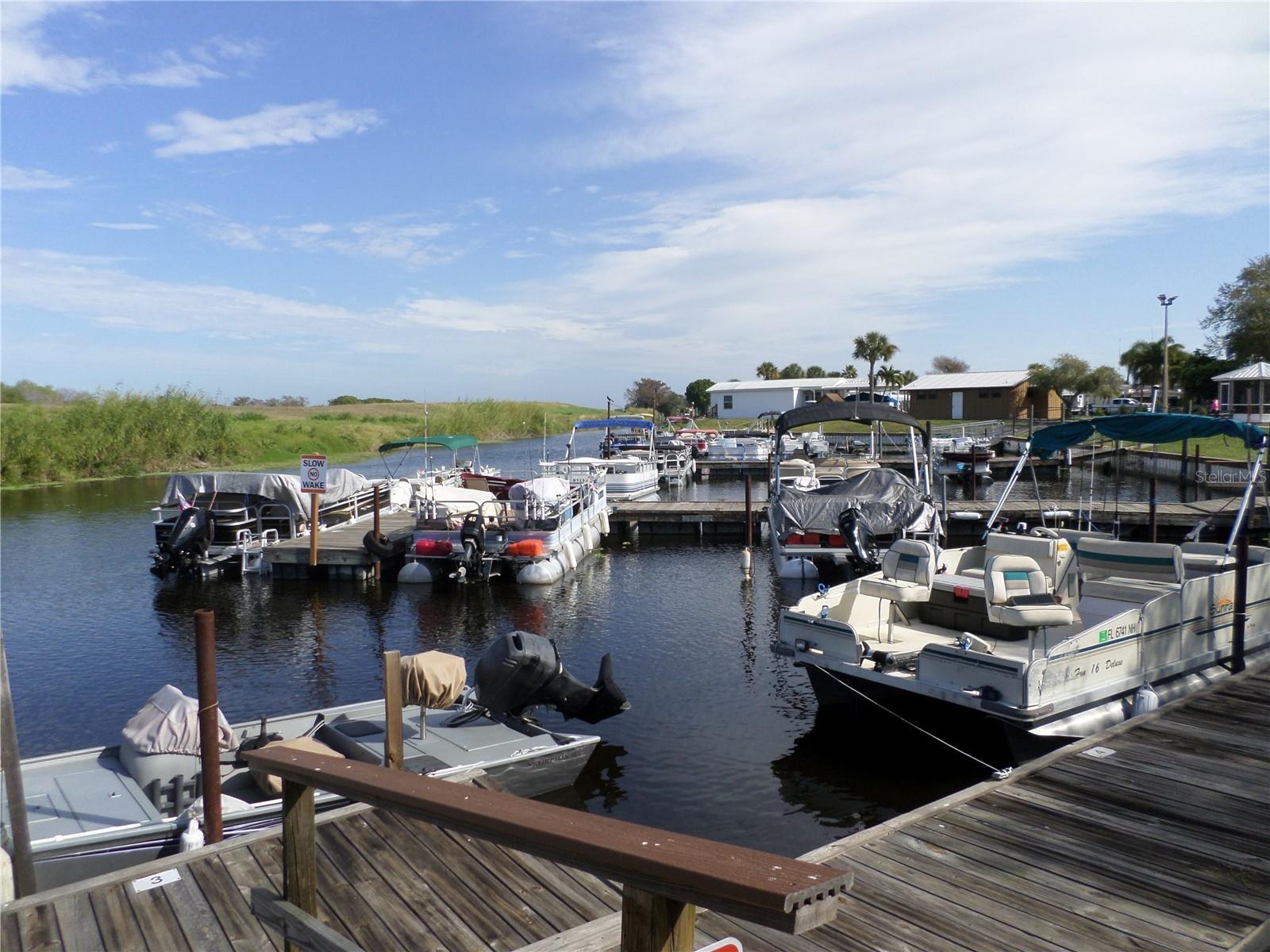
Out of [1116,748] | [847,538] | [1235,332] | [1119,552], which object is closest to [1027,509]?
[847,538]

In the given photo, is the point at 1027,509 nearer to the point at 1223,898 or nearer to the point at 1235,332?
the point at 1223,898

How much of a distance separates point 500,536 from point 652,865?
20.8 m

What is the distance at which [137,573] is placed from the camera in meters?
23.9

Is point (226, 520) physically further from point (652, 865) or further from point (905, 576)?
point (652, 865)

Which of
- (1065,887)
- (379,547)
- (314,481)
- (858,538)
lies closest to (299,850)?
(1065,887)

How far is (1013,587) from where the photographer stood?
1080cm

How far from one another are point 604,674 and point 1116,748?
17.4 feet

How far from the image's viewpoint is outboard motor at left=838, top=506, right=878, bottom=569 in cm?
2005

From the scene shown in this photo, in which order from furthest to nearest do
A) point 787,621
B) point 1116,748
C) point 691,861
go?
point 787,621
point 1116,748
point 691,861

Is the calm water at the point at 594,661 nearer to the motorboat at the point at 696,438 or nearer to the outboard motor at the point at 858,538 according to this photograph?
the outboard motor at the point at 858,538

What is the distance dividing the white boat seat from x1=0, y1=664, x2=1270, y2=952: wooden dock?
416 cm

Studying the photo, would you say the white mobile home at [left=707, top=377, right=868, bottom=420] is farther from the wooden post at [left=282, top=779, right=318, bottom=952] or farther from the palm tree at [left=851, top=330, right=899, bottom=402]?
the wooden post at [left=282, top=779, right=318, bottom=952]

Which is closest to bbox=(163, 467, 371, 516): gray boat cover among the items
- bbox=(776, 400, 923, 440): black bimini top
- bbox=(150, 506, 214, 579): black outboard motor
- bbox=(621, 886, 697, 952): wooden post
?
bbox=(150, 506, 214, 579): black outboard motor

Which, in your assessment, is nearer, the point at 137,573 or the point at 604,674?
the point at 604,674
